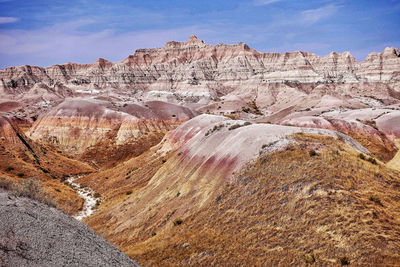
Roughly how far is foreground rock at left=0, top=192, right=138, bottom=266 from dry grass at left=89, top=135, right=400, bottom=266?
374 cm

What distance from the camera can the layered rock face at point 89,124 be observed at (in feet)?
202

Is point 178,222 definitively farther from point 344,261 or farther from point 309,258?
point 344,261

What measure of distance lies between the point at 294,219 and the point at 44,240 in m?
9.99

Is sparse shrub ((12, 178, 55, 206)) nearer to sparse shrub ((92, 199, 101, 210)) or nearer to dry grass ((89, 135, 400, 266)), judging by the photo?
dry grass ((89, 135, 400, 266))

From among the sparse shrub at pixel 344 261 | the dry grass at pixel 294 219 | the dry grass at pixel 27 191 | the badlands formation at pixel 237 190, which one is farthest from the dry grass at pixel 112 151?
the sparse shrub at pixel 344 261

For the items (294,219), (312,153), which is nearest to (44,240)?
(294,219)

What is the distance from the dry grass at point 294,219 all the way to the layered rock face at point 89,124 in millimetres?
46675

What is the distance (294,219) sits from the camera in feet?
41.6

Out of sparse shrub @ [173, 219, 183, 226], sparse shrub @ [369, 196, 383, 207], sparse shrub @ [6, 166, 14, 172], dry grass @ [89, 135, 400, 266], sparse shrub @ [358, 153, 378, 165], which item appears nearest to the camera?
dry grass @ [89, 135, 400, 266]

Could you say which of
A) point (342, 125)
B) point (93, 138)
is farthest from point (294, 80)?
point (93, 138)

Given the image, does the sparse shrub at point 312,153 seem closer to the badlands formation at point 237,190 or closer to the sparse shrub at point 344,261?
the badlands formation at point 237,190

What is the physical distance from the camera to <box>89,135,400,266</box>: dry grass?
35.6 ft

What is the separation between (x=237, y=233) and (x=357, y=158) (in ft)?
27.0

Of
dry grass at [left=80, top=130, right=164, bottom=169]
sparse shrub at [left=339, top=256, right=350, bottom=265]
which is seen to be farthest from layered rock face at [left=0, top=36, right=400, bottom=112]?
sparse shrub at [left=339, top=256, right=350, bottom=265]
